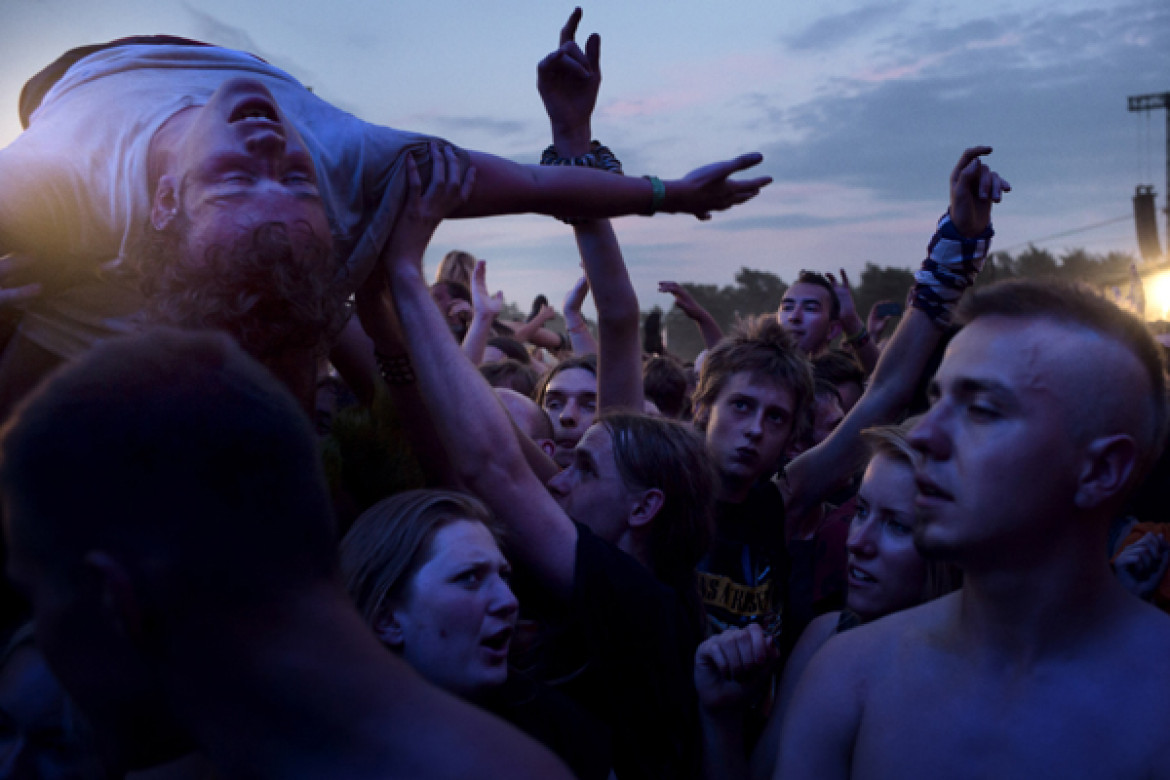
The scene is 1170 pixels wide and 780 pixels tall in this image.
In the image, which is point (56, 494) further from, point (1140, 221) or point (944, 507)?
point (1140, 221)

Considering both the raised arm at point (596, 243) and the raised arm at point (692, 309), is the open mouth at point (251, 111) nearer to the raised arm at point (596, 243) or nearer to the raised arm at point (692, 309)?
the raised arm at point (596, 243)

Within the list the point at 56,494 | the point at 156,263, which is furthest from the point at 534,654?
the point at 56,494

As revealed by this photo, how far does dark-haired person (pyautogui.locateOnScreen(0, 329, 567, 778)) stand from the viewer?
0.96 meters

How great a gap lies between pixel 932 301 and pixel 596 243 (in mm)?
1193

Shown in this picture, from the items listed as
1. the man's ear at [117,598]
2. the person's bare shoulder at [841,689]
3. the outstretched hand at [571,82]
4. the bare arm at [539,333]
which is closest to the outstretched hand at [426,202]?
the outstretched hand at [571,82]

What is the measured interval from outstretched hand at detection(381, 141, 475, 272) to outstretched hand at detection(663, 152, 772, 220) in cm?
65

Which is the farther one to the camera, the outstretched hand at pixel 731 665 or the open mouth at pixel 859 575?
the open mouth at pixel 859 575

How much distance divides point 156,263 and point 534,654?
134cm

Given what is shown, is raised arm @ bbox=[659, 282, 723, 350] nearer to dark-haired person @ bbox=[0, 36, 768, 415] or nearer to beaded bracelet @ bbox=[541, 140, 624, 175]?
beaded bracelet @ bbox=[541, 140, 624, 175]

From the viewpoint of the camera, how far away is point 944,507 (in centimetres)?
184

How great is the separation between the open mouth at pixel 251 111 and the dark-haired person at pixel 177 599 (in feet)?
3.86

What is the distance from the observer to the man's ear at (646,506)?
9.64 feet

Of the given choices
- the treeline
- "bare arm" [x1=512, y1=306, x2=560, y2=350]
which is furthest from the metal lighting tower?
"bare arm" [x1=512, y1=306, x2=560, y2=350]

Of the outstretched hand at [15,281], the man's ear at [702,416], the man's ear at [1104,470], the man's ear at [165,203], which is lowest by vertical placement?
the man's ear at [702,416]
